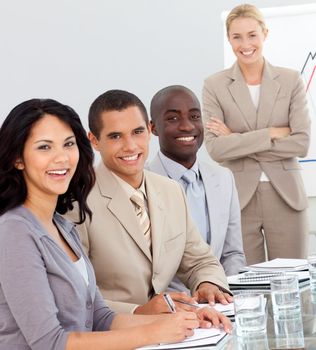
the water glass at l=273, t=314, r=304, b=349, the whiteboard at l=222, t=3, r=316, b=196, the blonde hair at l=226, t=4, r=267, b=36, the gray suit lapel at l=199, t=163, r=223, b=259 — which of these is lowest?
the water glass at l=273, t=314, r=304, b=349

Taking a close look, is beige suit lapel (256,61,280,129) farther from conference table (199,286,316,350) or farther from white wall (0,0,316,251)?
conference table (199,286,316,350)

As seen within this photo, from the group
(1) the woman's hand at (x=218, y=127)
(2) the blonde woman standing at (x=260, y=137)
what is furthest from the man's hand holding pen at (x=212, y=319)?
(1) the woman's hand at (x=218, y=127)

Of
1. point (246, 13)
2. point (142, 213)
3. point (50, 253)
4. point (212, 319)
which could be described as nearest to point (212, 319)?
point (212, 319)

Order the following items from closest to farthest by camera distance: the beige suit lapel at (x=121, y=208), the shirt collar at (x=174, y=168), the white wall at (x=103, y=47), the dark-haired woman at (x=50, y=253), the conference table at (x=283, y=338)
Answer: the conference table at (x=283, y=338)
the dark-haired woman at (x=50, y=253)
the beige suit lapel at (x=121, y=208)
the shirt collar at (x=174, y=168)
the white wall at (x=103, y=47)

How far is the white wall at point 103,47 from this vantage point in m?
6.24

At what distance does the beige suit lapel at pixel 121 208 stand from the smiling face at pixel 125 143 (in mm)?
92

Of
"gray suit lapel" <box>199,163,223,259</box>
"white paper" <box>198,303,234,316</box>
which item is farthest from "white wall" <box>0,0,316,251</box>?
"white paper" <box>198,303,234,316</box>

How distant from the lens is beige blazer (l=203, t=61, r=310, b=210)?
4.59 metres

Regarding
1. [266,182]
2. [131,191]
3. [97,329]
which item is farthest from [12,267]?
[266,182]

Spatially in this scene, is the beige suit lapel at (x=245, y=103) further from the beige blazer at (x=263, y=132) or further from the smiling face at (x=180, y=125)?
the smiling face at (x=180, y=125)

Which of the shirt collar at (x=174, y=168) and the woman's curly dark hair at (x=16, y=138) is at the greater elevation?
the woman's curly dark hair at (x=16, y=138)

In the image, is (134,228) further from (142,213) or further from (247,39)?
(247,39)

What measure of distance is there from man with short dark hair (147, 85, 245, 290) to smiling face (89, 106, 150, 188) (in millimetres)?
516

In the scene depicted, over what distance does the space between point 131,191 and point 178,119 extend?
2.54ft
